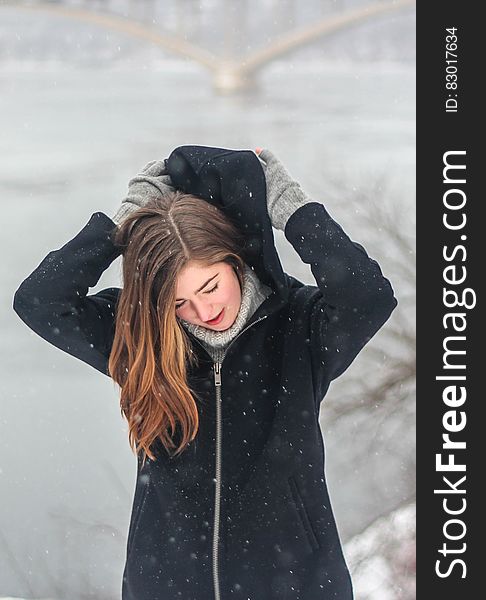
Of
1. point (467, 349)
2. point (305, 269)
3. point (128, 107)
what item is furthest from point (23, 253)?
point (467, 349)

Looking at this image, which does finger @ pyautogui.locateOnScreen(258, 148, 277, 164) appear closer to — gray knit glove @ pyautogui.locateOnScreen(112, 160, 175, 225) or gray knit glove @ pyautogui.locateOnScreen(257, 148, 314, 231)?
gray knit glove @ pyautogui.locateOnScreen(257, 148, 314, 231)

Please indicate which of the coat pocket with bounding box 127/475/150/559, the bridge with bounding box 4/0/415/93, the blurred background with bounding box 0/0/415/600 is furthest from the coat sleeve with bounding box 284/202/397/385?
the bridge with bounding box 4/0/415/93

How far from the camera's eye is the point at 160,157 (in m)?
3.01

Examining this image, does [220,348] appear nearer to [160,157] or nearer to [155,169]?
[155,169]

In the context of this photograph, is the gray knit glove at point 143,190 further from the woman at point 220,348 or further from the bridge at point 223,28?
the bridge at point 223,28

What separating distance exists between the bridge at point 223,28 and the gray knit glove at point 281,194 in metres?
2.04

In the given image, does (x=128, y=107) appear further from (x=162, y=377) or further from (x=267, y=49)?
(x=162, y=377)

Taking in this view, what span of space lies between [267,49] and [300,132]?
13.3 inches

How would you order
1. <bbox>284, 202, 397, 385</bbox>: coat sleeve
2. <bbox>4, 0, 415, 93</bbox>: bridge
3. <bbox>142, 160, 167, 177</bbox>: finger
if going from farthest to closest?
<bbox>4, 0, 415, 93</bbox>: bridge → <bbox>142, 160, 167, 177</bbox>: finger → <bbox>284, 202, 397, 385</bbox>: coat sleeve

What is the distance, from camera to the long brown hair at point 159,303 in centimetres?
96

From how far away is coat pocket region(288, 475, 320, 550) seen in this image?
1.08 meters

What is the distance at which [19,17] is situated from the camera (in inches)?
120

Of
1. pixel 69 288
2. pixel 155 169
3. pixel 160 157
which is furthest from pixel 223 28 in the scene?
pixel 69 288

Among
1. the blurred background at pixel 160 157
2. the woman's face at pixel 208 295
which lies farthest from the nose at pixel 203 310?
the blurred background at pixel 160 157
